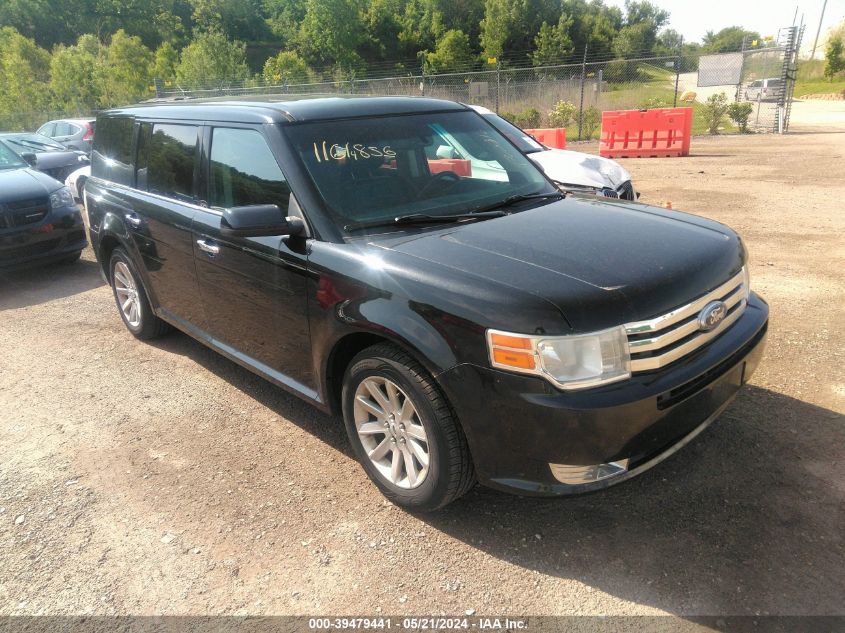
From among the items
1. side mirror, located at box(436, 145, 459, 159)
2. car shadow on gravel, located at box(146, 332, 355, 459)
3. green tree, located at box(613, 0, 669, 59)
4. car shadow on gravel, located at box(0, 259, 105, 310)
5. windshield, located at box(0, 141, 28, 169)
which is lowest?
car shadow on gravel, located at box(0, 259, 105, 310)

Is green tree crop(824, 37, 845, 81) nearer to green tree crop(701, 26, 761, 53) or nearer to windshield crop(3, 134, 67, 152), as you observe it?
green tree crop(701, 26, 761, 53)

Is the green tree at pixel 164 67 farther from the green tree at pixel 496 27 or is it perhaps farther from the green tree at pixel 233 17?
the green tree at pixel 233 17

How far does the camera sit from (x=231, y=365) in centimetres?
478

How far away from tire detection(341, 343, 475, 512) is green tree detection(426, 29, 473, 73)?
2733 inches

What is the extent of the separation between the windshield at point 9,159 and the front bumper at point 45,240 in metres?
1.20

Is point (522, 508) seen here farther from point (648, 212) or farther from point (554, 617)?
point (648, 212)

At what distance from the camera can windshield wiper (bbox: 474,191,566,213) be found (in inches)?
130

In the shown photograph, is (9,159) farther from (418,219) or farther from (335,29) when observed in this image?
(335,29)

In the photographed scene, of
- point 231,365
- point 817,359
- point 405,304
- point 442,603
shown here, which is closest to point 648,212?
point 405,304

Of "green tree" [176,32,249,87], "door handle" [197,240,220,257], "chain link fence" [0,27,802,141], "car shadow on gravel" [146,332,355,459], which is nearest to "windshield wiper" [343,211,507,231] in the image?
"door handle" [197,240,220,257]

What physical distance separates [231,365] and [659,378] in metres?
3.39

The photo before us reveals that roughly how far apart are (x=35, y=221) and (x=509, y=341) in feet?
22.4

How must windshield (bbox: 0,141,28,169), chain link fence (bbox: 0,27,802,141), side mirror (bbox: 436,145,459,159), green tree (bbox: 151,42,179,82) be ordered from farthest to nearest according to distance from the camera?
1. green tree (bbox: 151,42,179,82)
2. chain link fence (bbox: 0,27,802,141)
3. windshield (bbox: 0,141,28,169)
4. side mirror (bbox: 436,145,459,159)

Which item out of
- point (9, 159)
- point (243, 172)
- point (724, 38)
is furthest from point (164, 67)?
point (724, 38)
